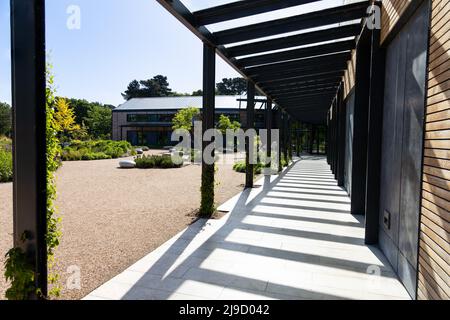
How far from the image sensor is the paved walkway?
317 cm

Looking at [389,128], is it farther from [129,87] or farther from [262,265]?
[129,87]

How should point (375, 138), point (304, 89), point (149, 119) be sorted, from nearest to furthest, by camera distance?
point (375, 138), point (304, 89), point (149, 119)

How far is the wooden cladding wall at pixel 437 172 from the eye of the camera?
2.40m

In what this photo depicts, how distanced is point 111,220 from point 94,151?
2105 centimetres

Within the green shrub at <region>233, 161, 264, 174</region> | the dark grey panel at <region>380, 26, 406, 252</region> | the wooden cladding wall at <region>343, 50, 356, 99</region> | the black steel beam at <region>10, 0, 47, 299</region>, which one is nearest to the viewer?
the black steel beam at <region>10, 0, 47, 299</region>

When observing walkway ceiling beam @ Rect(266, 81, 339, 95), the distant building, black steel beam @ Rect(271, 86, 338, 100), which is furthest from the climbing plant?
the distant building

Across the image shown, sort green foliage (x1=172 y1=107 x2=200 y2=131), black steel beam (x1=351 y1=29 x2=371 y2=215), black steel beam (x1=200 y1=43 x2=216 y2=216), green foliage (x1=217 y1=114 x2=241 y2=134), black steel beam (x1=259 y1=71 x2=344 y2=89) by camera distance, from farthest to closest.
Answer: green foliage (x1=172 y1=107 x2=200 y2=131) → green foliage (x1=217 y1=114 x2=241 y2=134) → black steel beam (x1=259 y1=71 x2=344 y2=89) → black steel beam (x1=200 y1=43 x2=216 y2=216) → black steel beam (x1=351 y1=29 x2=371 y2=215)

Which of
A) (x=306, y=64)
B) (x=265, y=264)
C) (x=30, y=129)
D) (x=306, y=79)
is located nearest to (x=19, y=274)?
(x=30, y=129)

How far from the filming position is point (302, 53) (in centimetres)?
706

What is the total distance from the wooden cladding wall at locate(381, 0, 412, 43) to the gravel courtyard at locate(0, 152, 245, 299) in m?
4.68

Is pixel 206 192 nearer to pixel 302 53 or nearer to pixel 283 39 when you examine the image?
pixel 283 39

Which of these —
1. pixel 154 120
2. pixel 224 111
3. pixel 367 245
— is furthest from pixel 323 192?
pixel 154 120

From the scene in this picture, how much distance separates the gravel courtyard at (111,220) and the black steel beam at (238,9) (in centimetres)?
395

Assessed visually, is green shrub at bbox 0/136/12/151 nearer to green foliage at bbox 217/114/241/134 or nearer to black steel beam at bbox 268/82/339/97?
black steel beam at bbox 268/82/339/97
